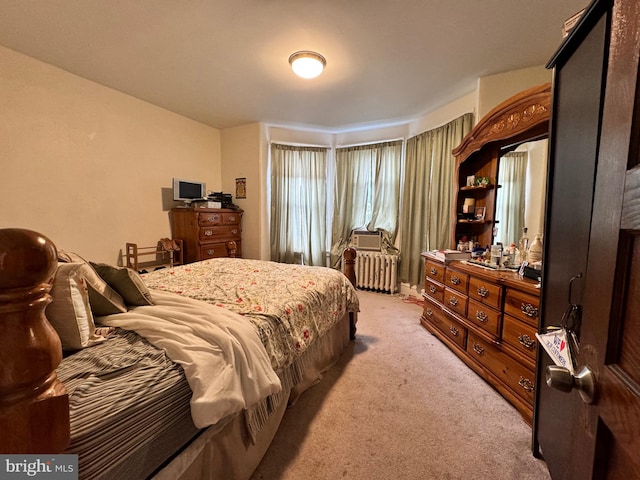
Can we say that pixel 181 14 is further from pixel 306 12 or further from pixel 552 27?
pixel 552 27

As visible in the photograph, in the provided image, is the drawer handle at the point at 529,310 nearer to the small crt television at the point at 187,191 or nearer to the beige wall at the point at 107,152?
the beige wall at the point at 107,152

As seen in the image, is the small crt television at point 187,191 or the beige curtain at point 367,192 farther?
the beige curtain at point 367,192

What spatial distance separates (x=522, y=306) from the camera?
62.2 inches

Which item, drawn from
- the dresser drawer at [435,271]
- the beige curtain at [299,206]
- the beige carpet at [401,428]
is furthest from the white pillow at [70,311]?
the beige curtain at [299,206]

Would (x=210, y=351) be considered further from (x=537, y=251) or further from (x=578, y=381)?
(x=537, y=251)

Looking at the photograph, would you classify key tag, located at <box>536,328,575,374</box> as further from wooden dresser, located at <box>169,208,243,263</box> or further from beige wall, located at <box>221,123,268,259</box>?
beige wall, located at <box>221,123,268,259</box>

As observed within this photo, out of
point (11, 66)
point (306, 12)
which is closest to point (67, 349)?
point (306, 12)

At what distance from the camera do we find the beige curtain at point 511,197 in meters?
2.17

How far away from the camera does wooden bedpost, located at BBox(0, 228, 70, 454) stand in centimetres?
41

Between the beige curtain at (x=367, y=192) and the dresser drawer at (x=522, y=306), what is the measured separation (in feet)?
8.14

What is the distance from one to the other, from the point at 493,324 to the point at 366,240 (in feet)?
8.38

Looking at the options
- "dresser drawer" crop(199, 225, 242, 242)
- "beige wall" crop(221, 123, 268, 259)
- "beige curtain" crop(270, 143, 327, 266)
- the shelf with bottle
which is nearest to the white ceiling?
"beige wall" crop(221, 123, 268, 259)

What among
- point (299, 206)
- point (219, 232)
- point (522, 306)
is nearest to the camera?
point (522, 306)

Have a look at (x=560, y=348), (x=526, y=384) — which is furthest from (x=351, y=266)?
(x=560, y=348)
